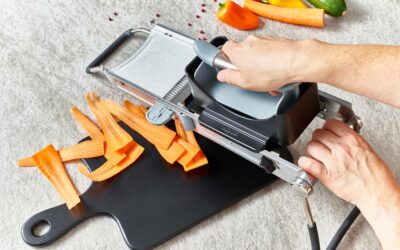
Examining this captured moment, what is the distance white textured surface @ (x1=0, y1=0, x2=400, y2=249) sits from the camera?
120 centimetres

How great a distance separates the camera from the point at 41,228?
Result: 4.00 feet

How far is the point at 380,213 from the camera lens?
103cm

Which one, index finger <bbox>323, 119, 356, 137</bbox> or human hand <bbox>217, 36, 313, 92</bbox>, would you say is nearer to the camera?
human hand <bbox>217, 36, 313, 92</bbox>

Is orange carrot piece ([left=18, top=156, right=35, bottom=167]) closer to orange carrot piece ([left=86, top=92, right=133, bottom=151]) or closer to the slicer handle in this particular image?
orange carrot piece ([left=86, top=92, right=133, bottom=151])

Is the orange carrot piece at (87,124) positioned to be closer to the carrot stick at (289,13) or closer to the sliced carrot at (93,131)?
the sliced carrot at (93,131)

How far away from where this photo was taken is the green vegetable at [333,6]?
150 centimetres

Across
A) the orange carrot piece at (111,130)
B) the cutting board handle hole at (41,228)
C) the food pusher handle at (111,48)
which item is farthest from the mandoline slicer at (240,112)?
the cutting board handle hole at (41,228)

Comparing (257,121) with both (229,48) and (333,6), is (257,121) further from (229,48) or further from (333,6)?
(333,6)

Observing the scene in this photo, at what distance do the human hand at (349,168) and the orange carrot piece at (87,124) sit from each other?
21.5 inches

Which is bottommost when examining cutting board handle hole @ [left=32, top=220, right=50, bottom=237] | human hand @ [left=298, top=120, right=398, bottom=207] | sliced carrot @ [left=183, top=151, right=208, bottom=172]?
cutting board handle hole @ [left=32, top=220, right=50, bottom=237]

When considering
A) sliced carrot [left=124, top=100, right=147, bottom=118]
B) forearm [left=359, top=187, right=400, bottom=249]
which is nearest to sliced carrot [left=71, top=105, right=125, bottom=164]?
sliced carrot [left=124, top=100, right=147, bottom=118]

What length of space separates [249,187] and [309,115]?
0.27 m

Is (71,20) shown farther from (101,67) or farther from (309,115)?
(309,115)

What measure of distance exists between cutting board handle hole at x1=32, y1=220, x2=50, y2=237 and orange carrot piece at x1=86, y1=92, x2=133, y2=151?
0.24 metres
